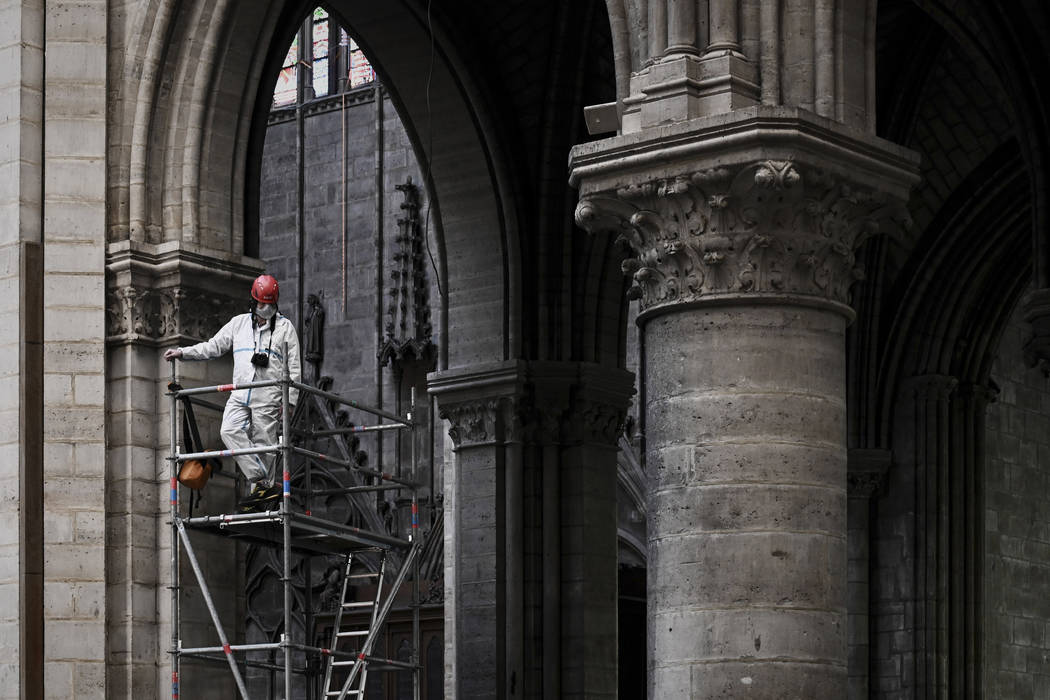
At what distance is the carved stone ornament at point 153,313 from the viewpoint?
577 inches

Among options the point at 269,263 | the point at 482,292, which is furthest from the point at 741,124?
the point at 269,263

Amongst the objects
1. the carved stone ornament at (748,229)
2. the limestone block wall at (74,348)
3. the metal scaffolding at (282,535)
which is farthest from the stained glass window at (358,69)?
the carved stone ornament at (748,229)

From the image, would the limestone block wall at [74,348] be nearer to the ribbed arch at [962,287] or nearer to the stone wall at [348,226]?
the ribbed arch at [962,287]

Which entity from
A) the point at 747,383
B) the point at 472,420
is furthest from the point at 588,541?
the point at 747,383

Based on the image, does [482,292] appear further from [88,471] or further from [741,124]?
[741,124]

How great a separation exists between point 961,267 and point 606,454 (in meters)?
5.69

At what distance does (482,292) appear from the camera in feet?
63.0

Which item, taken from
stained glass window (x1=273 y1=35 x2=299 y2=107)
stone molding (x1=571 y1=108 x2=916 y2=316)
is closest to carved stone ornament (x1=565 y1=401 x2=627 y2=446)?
stone molding (x1=571 y1=108 x2=916 y2=316)

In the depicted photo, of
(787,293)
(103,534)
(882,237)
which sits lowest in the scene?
(103,534)

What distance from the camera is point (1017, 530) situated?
2625 cm

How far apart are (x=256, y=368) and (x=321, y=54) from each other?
17.0 m

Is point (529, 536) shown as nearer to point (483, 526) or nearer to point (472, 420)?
point (483, 526)

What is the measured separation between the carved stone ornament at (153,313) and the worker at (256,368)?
49 centimetres

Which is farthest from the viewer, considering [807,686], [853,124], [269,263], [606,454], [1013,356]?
[269,263]
